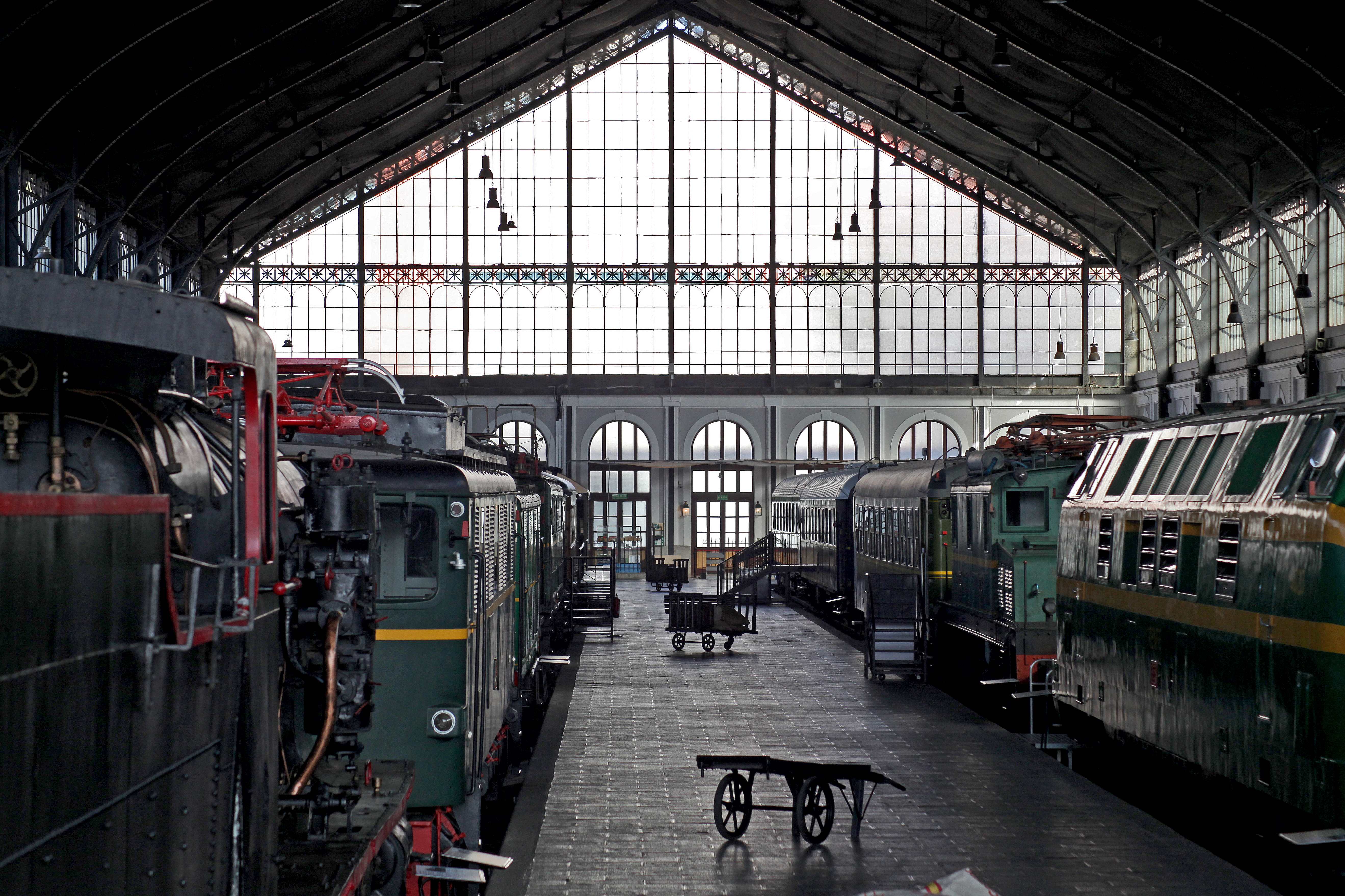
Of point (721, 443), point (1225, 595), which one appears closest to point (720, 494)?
point (721, 443)

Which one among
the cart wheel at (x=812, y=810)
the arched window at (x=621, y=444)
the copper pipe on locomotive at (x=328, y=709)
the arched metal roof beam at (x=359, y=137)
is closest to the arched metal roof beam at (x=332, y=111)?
the arched metal roof beam at (x=359, y=137)

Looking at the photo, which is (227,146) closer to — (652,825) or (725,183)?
(725,183)

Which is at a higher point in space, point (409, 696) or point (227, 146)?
point (227, 146)

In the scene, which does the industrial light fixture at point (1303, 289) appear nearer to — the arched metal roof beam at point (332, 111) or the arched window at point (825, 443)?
the arched metal roof beam at point (332, 111)

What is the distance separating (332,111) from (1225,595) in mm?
27889

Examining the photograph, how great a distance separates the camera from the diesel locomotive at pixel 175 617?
10.3 feet

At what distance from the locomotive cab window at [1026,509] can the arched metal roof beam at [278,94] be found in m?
17.3

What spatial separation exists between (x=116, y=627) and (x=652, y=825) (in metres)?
8.05

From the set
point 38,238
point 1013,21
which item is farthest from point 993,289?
point 38,238

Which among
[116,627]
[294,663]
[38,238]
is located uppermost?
[38,238]

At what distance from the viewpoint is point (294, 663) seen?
6477mm

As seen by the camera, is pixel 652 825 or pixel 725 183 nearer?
pixel 652 825

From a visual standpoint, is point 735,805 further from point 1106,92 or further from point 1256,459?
point 1106,92

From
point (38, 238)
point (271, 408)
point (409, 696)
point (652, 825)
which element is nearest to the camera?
point (271, 408)
